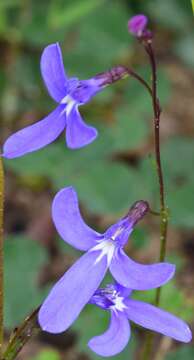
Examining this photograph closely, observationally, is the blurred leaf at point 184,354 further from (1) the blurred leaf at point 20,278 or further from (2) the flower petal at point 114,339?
(2) the flower petal at point 114,339

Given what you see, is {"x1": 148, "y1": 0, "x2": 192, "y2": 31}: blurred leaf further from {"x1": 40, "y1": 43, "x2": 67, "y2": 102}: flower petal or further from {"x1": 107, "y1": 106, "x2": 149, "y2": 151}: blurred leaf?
{"x1": 40, "y1": 43, "x2": 67, "y2": 102}: flower petal

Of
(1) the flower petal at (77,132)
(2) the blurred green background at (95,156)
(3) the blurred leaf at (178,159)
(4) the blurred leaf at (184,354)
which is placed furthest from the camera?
(3) the blurred leaf at (178,159)

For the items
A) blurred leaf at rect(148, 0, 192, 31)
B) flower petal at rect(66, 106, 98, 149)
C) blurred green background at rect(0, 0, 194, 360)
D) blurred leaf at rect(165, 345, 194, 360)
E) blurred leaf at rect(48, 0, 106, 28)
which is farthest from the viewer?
blurred leaf at rect(148, 0, 192, 31)

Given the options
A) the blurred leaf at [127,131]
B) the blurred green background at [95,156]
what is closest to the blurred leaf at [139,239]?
the blurred green background at [95,156]

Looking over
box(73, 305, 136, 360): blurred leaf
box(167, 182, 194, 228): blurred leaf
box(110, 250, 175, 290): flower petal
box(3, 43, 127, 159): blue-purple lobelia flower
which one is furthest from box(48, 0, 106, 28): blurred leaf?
box(110, 250, 175, 290): flower petal

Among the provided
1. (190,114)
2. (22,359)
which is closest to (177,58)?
(190,114)

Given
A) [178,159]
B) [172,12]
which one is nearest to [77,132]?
[178,159]

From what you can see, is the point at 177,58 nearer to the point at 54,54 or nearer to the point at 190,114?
the point at 190,114

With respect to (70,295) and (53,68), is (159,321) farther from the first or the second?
(53,68)
